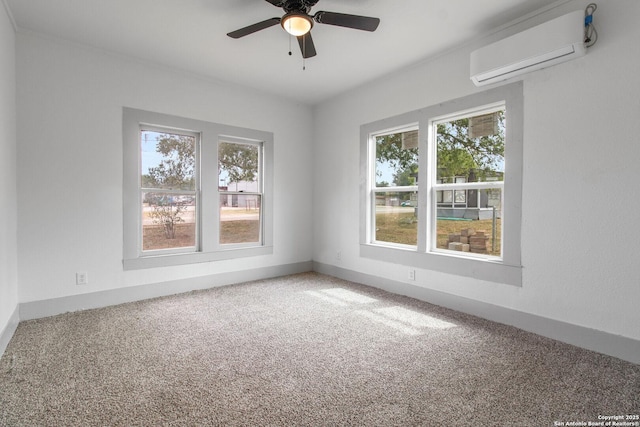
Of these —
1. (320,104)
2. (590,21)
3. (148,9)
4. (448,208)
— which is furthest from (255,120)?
(590,21)

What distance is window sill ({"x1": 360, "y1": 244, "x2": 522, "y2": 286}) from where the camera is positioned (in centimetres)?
297

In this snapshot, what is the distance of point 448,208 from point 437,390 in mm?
2077

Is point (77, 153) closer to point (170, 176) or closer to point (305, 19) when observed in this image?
point (170, 176)

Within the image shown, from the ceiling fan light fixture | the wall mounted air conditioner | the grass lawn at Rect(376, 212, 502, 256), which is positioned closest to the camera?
the ceiling fan light fixture

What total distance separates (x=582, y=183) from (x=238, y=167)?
378cm

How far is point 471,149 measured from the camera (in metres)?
3.33

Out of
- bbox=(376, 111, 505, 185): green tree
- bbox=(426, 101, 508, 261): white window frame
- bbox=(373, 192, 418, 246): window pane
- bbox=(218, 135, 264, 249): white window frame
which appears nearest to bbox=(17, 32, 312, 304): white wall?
bbox=(218, 135, 264, 249): white window frame

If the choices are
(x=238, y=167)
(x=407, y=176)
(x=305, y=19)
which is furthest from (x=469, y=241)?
(x=238, y=167)

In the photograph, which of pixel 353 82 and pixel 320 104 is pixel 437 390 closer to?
pixel 353 82

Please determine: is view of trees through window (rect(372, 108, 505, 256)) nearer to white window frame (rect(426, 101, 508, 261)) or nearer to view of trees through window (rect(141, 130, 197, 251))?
white window frame (rect(426, 101, 508, 261))

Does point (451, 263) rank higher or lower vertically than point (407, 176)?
lower

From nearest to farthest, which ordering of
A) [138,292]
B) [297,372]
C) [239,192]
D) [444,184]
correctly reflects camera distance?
[297,372]
[444,184]
[138,292]
[239,192]

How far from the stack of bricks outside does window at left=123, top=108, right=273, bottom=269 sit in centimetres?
252

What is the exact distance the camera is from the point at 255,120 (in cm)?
455
